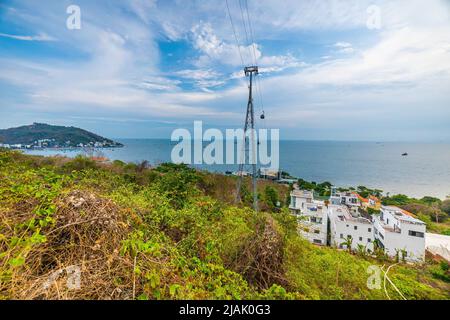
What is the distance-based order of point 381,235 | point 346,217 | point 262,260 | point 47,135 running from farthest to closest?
1. point 47,135
2. point 346,217
3. point 381,235
4. point 262,260

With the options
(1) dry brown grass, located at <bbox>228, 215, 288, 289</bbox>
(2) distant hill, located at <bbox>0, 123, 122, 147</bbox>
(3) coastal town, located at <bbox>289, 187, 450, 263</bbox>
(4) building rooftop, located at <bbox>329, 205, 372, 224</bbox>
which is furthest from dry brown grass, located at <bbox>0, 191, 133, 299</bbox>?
(2) distant hill, located at <bbox>0, 123, 122, 147</bbox>

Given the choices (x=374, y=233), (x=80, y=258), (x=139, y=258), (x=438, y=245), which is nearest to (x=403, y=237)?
(x=438, y=245)

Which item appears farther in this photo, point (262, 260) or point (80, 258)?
point (262, 260)

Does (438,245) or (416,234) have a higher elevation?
(416,234)

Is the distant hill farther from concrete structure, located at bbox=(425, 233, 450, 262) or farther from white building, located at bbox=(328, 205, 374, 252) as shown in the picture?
concrete structure, located at bbox=(425, 233, 450, 262)

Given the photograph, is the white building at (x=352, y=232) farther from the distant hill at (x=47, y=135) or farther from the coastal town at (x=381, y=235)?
the distant hill at (x=47, y=135)

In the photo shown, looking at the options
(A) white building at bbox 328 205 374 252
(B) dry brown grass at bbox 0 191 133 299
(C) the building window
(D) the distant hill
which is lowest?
(A) white building at bbox 328 205 374 252

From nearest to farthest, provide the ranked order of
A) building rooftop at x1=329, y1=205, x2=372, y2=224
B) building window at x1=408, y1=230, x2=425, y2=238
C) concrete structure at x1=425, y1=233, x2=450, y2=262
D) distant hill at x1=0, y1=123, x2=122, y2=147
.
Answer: concrete structure at x1=425, y1=233, x2=450, y2=262
building window at x1=408, y1=230, x2=425, y2=238
building rooftop at x1=329, y1=205, x2=372, y2=224
distant hill at x1=0, y1=123, x2=122, y2=147

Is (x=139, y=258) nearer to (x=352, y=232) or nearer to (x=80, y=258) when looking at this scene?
(x=80, y=258)
